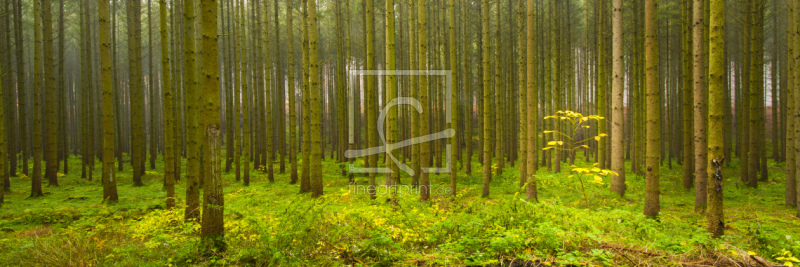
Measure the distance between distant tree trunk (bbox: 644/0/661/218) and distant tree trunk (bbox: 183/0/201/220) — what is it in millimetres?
7926

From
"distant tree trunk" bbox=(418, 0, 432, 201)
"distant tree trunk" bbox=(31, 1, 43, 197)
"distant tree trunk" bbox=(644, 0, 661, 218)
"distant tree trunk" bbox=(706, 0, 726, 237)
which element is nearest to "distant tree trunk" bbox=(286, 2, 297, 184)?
"distant tree trunk" bbox=(418, 0, 432, 201)

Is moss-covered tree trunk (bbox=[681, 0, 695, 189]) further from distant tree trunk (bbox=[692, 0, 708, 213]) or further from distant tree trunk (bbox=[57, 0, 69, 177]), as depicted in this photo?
distant tree trunk (bbox=[57, 0, 69, 177])

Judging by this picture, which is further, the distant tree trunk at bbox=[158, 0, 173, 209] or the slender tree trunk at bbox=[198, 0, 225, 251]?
the distant tree trunk at bbox=[158, 0, 173, 209]

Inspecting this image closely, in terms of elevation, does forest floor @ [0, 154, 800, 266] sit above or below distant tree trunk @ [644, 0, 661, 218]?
below

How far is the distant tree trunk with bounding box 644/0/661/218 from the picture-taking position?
21.9ft

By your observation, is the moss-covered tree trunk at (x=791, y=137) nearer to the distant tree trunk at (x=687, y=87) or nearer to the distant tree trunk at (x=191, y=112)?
the distant tree trunk at (x=687, y=87)

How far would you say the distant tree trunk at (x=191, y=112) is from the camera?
5.79m

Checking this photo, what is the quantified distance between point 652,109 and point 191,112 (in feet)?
27.4

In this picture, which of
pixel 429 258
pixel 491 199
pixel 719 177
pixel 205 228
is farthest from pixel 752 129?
pixel 205 228

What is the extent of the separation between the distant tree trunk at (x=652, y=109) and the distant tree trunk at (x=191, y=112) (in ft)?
26.0

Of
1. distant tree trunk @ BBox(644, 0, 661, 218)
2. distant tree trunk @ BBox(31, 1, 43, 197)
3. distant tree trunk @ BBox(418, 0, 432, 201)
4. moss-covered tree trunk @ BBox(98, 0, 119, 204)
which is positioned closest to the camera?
distant tree trunk @ BBox(644, 0, 661, 218)

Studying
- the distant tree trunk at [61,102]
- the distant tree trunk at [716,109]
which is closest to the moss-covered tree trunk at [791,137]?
the distant tree trunk at [716,109]

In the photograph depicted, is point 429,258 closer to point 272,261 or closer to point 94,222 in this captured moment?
point 272,261
